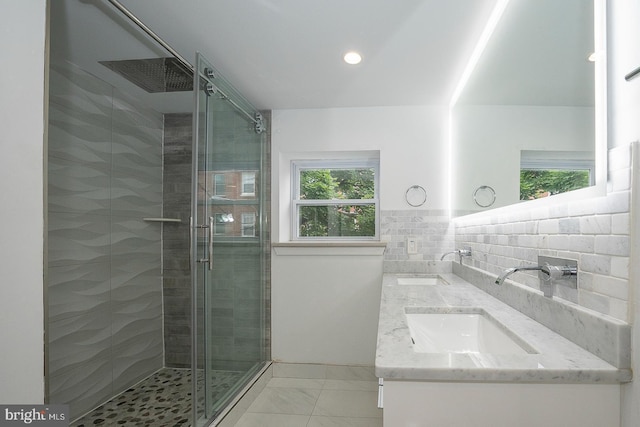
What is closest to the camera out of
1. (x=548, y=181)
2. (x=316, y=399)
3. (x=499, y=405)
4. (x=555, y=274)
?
(x=499, y=405)

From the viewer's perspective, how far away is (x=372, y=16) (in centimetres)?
177

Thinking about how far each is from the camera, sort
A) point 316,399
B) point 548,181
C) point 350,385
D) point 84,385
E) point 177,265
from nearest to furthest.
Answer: point 548,181, point 84,385, point 316,399, point 350,385, point 177,265

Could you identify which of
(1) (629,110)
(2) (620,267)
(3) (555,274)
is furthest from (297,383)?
(1) (629,110)

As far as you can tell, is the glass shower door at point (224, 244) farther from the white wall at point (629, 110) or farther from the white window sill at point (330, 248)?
the white wall at point (629, 110)

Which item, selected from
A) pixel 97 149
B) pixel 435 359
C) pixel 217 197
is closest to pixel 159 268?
pixel 97 149

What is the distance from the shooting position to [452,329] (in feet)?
5.02

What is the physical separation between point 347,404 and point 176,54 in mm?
2455

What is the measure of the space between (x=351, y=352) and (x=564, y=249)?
2.09 meters

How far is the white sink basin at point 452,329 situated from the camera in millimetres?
1414

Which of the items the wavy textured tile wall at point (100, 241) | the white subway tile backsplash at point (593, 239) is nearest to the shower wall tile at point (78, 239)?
the wavy textured tile wall at point (100, 241)

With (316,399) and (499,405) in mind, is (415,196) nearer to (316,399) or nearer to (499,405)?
(316,399)

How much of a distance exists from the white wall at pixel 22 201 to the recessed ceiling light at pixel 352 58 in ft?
4.71

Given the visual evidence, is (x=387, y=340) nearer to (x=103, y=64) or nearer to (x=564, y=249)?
(x=564, y=249)

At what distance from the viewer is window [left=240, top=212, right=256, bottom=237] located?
264 centimetres
